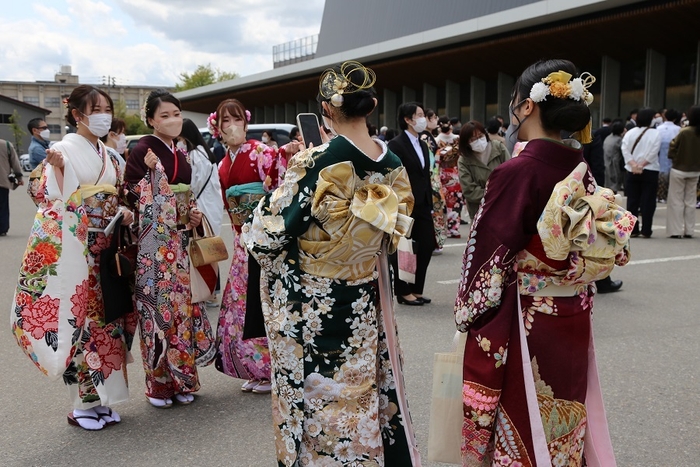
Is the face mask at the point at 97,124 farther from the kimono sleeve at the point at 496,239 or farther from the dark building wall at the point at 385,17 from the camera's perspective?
the dark building wall at the point at 385,17

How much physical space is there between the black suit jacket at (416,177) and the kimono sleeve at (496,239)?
163 inches

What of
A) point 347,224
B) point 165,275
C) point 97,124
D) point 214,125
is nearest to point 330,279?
point 347,224

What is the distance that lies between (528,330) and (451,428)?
46cm

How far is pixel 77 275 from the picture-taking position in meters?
3.67

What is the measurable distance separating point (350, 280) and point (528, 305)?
72cm

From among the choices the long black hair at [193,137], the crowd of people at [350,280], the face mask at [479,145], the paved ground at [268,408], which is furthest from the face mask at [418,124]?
the crowd of people at [350,280]

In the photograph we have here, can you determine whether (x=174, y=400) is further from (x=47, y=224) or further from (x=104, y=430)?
(x=47, y=224)

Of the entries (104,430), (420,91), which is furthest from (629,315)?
(420,91)

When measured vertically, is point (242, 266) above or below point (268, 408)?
above

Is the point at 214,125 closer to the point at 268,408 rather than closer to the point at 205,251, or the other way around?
the point at 205,251

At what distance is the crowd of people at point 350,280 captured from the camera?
92.5 inches

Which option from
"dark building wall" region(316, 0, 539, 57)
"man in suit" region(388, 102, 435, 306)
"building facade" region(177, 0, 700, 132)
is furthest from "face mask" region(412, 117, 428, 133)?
"dark building wall" region(316, 0, 539, 57)

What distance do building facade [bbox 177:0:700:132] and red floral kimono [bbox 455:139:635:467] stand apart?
17.5m

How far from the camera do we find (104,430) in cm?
387
